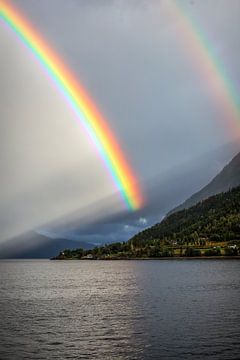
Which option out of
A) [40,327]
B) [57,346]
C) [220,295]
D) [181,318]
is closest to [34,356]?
[57,346]

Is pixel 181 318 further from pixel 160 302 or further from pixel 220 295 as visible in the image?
pixel 220 295

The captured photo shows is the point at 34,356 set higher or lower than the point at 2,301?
lower

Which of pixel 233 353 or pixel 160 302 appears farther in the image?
pixel 160 302

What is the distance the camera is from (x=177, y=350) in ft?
163

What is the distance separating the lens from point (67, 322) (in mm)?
72250

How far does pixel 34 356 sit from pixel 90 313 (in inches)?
1386

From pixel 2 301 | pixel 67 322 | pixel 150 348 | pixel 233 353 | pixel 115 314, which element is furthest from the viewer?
pixel 2 301

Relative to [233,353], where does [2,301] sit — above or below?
above

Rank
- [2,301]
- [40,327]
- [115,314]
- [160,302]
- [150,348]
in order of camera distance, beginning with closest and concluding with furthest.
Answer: [150,348] < [40,327] < [115,314] < [160,302] < [2,301]

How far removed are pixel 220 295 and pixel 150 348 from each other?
6168cm

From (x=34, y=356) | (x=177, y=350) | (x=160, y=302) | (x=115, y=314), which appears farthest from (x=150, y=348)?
(x=160, y=302)

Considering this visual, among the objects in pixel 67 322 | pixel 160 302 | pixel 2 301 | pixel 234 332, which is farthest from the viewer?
pixel 2 301

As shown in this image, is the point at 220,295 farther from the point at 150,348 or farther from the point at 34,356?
the point at 34,356

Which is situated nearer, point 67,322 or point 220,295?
point 67,322
